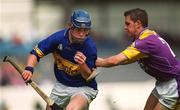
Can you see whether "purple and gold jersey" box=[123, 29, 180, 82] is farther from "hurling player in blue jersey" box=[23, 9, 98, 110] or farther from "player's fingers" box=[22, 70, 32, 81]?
"player's fingers" box=[22, 70, 32, 81]

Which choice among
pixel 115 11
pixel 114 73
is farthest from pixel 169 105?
pixel 115 11

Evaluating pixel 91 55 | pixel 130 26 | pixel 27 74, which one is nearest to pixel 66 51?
pixel 91 55

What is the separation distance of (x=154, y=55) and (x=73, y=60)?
1.04 metres

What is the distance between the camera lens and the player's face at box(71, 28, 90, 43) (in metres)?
9.70

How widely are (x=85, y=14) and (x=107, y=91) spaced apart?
6.42m

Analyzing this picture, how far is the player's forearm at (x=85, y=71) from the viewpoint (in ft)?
31.5

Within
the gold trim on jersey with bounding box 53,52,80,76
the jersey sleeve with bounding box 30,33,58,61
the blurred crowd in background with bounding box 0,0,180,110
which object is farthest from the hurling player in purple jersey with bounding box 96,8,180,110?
the blurred crowd in background with bounding box 0,0,180,110

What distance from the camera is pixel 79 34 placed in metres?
9.72

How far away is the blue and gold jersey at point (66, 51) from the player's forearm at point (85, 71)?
0.12m

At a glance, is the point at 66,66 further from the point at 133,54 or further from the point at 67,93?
the point at 133,54

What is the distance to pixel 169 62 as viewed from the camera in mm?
9594

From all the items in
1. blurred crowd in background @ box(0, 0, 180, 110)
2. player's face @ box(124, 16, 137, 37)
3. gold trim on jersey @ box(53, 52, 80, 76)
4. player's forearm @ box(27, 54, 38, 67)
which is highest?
player's face @ box(124, 16, 137, 37)

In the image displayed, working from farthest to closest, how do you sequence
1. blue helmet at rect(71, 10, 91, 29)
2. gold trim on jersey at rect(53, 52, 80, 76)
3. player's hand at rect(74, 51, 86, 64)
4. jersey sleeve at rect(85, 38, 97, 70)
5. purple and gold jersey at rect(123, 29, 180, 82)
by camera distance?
gold trim on jersey at rect(53, 52, 80, 76)
jersey sleeve at rect(85, 38, 97, 70)
blue helmet at rect(71, 10, 91, 29)
player's hand at rect(74, 51, 86, 64)
purple and gold jersey at rect(123, 29, 180, 82)

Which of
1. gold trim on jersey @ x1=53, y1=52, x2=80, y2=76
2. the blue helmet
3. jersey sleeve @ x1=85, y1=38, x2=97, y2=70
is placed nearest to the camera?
the blue helmet
